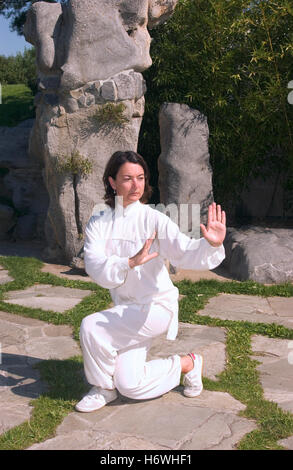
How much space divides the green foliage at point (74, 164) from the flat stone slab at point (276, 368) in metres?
3.19

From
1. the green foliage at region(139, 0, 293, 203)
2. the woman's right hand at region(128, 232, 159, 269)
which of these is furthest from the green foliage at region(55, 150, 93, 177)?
the woman's right hand at region(128, 232, 159, 269)

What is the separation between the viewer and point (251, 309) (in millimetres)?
5262

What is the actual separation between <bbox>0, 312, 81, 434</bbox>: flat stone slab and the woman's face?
131 centimetres

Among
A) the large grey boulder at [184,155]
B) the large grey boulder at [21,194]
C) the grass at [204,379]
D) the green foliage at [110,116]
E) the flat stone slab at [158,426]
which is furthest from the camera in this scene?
the large grey boulder at [21,194]

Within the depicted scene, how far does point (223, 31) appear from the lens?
7543 mm

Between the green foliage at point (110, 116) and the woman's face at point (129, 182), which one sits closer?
the woman's face at point (129, 182)

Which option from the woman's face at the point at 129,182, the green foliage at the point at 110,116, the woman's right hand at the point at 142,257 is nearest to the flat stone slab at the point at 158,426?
the woman's right hand at the point at 142,257

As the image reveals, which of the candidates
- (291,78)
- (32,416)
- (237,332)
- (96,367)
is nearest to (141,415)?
(96,367)

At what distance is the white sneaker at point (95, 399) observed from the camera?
3.12 metres

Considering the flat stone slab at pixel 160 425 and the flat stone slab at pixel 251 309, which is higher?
the flat stone slab at pixel 251 309

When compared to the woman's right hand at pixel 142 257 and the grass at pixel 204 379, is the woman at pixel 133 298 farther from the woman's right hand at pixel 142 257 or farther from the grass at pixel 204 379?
the grass at pixel 204 379

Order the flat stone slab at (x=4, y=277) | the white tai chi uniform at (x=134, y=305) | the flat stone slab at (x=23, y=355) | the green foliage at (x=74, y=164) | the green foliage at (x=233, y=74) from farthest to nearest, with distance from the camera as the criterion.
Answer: the green foliage at (x=233, y=74), the green foliage at (x=74, y=164), the flat stone slab at (x=4, y=277), the flat stone slab at (x=23, y=355), the white tai chi uniform at (x=134, y=305)

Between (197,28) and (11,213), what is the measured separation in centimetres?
395

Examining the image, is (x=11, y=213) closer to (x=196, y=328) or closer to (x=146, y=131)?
(x=146, y=131)
